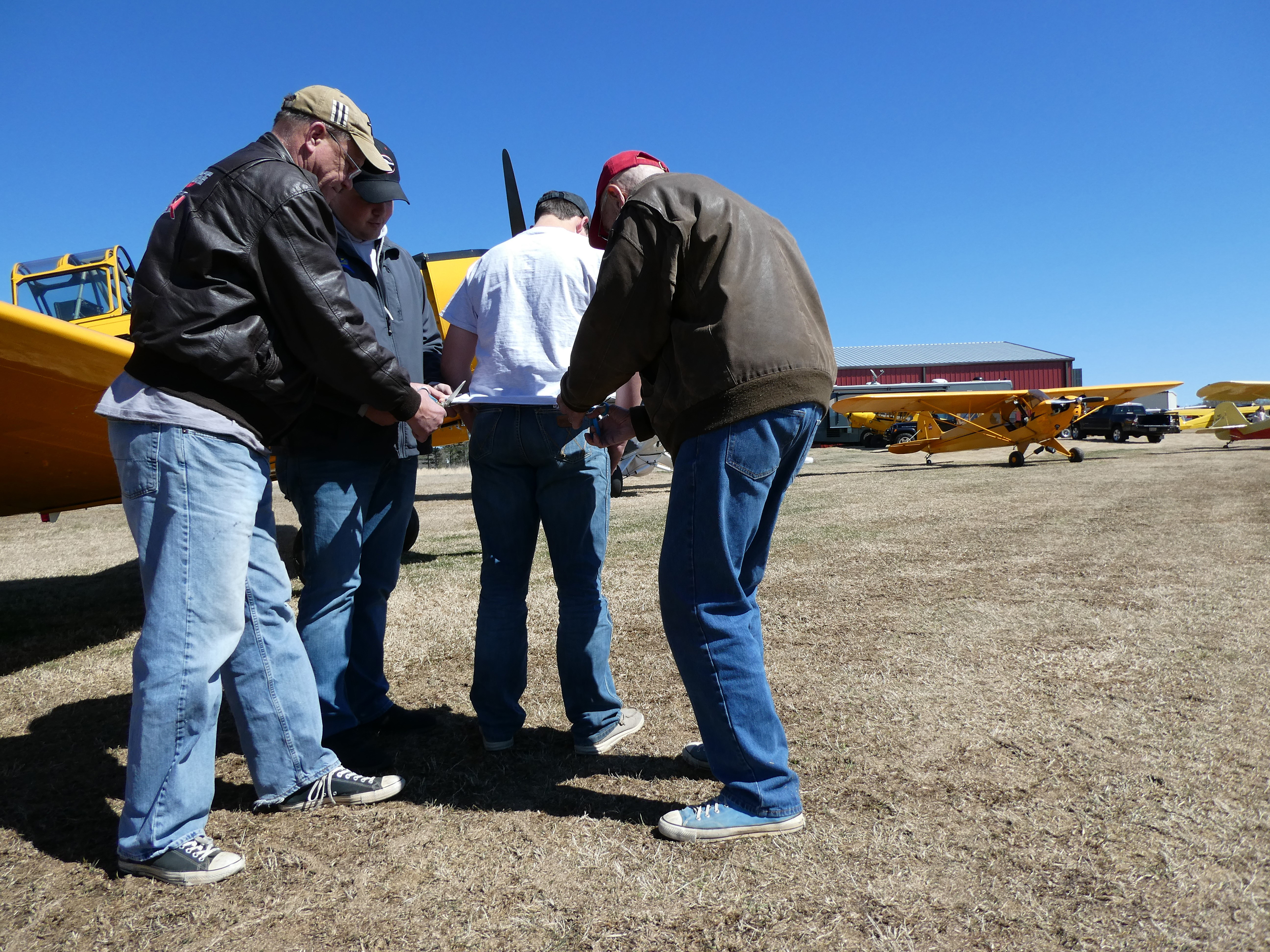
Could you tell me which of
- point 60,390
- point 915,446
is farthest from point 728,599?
point 915,446

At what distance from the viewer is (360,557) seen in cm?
242

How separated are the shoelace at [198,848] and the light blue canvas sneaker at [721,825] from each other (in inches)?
41.1

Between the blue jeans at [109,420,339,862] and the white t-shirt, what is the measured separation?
76 cm

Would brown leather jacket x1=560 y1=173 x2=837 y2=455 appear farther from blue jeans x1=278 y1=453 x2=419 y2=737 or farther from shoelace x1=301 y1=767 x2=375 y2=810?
shoelace x1=301 y1=767 x2=375 y2=810

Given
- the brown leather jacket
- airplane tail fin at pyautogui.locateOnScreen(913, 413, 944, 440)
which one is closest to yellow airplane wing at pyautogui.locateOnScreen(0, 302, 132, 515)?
the brown leather jacket

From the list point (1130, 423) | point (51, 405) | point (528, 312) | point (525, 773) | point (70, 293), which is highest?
point (70, 293)

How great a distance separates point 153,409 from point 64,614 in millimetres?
4040

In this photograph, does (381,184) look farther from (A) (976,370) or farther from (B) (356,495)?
(A) (976,370)

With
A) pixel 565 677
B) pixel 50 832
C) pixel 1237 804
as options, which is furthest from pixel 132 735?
pixel 1237 804

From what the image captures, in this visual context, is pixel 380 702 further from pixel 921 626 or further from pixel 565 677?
pixel 921 626

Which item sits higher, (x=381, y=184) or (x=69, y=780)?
(x=381, y=184)

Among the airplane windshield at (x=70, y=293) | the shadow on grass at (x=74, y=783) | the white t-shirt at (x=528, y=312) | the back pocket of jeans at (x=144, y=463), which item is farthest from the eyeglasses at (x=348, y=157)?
the airplane windshield at (x=70, y=293)

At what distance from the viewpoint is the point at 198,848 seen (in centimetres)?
173

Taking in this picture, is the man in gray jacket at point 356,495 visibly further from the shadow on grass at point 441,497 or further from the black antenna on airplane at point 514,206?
the shadow on grass at point 441,497
